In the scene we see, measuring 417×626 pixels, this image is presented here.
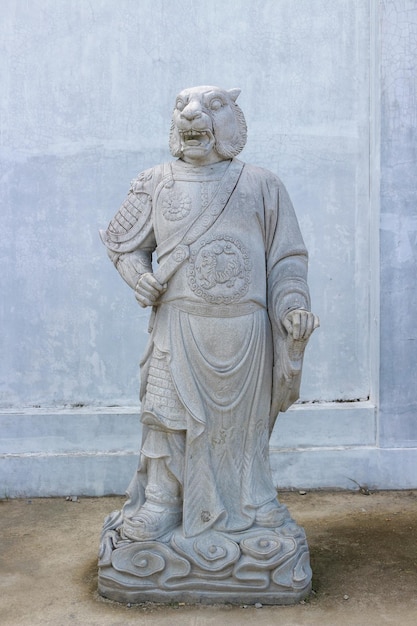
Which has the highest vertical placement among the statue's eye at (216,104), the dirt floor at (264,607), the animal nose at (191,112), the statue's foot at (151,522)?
the statue's eye at (216,104)

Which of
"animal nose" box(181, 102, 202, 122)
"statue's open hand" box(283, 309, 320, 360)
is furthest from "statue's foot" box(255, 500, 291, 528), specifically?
"animal nose" box(181, 102, 202, 122)

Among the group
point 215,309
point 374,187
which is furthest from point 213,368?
point 374,187

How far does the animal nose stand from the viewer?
4434mm

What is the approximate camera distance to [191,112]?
14.5ft

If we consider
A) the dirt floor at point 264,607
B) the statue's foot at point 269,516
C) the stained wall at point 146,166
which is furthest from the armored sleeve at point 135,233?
the stained wall at point 146,166

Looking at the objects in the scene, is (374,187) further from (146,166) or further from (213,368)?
(213,368)

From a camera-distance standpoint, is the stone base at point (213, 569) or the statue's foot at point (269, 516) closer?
the stone base at point (213, 569)

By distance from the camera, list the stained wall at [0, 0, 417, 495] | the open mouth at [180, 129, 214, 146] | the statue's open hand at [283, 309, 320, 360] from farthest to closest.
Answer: the stained wall at [0, 0, 417, 495] < the open mouth at [180, 129, 214, 146] < the statue's open hand at [283, 309, 320, 360]

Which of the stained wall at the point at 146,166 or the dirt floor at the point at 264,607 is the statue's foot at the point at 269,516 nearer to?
the dirt floor at the point at 264,607

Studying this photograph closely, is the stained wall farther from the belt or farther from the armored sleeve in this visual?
the belt

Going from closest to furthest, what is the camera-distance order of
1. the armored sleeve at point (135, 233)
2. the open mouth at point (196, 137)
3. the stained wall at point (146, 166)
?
1. the open mouth at point (196, 137)
2. the armored sleeve at point (135, 233)
3. the stained wall at point (146, 166)

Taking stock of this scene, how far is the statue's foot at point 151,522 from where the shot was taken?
4.54m

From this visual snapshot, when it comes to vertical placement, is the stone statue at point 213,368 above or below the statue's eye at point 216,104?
below

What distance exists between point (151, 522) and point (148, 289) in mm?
1263
